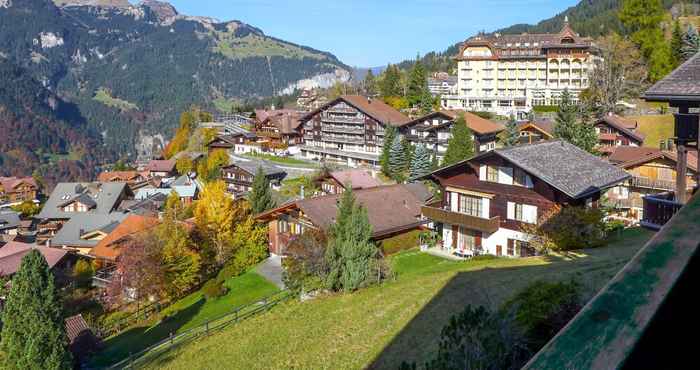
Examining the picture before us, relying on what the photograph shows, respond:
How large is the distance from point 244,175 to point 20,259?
23452 millimetres

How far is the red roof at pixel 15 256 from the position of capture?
130ft

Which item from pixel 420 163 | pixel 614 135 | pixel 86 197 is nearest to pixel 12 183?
pixel 86 197

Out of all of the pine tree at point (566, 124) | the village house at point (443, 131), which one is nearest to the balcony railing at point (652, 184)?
the pine tree at point (566, 124)

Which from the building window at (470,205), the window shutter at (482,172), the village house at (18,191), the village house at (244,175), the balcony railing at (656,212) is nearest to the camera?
the balcony railing at (656,212)

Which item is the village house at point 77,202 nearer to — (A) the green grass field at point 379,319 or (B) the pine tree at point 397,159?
(B) the pine tree at point 397,159

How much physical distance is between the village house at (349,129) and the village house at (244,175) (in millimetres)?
8827

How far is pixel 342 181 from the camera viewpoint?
155 feet

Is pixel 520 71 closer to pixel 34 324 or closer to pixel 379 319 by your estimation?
pixel 379 319

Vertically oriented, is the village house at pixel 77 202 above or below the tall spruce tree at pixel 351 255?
below

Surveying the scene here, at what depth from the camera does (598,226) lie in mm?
23188

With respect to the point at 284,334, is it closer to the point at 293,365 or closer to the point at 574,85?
the point at 293,365

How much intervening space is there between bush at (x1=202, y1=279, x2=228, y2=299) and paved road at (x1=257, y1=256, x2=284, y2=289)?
2635 millimetres

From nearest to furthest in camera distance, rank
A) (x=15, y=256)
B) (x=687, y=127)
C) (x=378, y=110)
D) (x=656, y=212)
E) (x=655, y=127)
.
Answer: (x=687, y=127)
(x=656, y=212)
(x=15, y=256)
(x=655, y=127)
(x=378, y=110)

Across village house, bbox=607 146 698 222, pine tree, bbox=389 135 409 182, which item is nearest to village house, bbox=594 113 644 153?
village house, bbox=607 146 698 222
